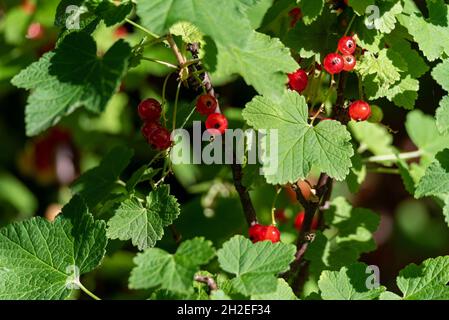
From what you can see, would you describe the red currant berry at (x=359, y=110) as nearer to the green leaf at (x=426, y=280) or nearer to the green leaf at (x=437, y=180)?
the green leaf at (x=437, y=180)

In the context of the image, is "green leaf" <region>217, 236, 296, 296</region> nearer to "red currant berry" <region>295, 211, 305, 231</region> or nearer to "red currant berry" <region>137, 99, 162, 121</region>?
"red currant berry" <region>137, 99, 162, 121</region>

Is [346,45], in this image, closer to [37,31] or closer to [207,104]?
[207,104]

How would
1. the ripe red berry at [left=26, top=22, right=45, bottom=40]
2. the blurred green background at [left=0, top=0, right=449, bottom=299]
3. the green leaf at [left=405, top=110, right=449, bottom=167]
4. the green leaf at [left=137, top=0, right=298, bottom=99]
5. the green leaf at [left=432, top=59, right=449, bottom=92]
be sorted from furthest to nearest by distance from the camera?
the ripe red berry at [left=26, top=22, right=45, bottom=40] → the blurred green background at [left=0, top=0, right=449, bottom=299] → the green leaf at [left=405, top=110, right=449, bottom=167] → the green leaf at [left=432, top=59, right=449, bottom=92] → the green leaf at [left=137, top=0, right=298, bottom=99]

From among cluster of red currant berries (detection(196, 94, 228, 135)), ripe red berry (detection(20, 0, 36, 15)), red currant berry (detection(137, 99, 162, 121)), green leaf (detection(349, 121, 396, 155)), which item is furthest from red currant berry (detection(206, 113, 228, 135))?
ripe red berry (detection(20, 0, 36, 15))

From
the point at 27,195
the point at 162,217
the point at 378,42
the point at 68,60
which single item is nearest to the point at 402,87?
the point at 378,42

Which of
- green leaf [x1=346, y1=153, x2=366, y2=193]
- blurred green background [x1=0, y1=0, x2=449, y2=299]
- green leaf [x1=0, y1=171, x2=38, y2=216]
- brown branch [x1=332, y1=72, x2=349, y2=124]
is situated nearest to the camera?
brown branch [x1=332, y1=72, x2=349, y2=124]

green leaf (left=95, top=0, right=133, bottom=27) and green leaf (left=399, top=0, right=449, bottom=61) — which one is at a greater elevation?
green leaf (left=95, top=0, right=133, bottom=27)
